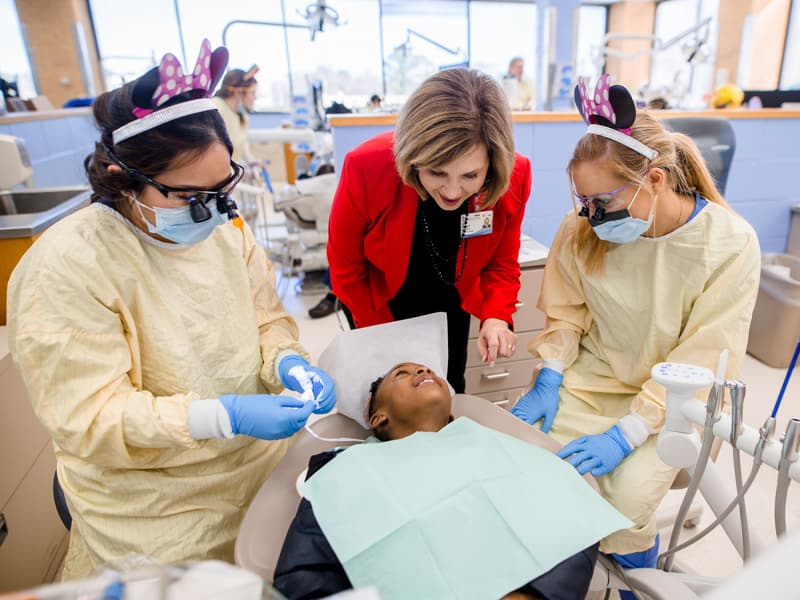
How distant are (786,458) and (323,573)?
0.69 meters

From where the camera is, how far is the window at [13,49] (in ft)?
19.4

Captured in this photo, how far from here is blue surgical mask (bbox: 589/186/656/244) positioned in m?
1.20

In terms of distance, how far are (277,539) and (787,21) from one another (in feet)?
28.9

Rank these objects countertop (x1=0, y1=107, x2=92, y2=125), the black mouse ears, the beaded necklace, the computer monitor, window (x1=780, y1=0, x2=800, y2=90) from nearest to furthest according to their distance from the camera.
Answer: the black mouse ears < the beaded necklace < countertop (x1=0, y1=107, x2=92, y2=125) < the computer monitor < window (x1=780, y1=0, x2=800, y2=90)

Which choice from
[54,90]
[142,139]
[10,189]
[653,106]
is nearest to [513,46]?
[653,106]

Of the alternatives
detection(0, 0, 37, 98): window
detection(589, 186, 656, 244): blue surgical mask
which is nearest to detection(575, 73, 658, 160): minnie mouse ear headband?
detection(589, 186, 656, 244): blue surgical mask

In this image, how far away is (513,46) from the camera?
8992 mm

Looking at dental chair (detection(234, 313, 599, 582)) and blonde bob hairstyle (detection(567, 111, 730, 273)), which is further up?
blonde bob hairstyle (detection(567, 111, 730, 273))

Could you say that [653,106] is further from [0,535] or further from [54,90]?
[54,90]

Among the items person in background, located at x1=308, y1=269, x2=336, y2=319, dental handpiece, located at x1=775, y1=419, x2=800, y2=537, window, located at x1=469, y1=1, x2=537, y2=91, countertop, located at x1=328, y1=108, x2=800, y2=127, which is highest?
window, located at x1=469, y1=1, x2=537, y2=91

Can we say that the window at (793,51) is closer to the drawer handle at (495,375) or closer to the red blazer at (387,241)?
the drawer handle at (495,375)

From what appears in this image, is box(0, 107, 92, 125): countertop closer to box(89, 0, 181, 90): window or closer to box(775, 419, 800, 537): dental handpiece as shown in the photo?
box(775, 419, 800, 537): dental handpiece

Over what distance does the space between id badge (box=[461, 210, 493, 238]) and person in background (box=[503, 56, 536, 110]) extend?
1.28 ft

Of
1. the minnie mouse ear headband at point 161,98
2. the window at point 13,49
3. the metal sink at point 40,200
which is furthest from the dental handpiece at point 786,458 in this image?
Answer: the window at point 13,49
